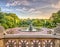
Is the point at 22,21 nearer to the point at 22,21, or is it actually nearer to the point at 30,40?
the point at 22,21

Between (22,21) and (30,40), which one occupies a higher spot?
(22,21)

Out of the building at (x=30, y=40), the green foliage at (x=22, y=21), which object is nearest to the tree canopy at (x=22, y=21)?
the green foliage at (x=22, y=21)

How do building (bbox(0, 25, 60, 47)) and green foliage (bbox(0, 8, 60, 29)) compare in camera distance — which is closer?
building (bbox(0, 25, 60, 47))

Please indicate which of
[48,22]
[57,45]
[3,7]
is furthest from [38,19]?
[57,45]

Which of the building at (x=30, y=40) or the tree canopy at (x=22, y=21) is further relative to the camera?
the tree canopy at (x=22, y=21)

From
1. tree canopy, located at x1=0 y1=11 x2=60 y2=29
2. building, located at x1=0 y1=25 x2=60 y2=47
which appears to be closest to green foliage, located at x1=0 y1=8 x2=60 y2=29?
tree canopy, located at x1=0 y1=11 x2=60 y2=29

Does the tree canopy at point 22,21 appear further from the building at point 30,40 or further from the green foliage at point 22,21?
the building at point 30,40

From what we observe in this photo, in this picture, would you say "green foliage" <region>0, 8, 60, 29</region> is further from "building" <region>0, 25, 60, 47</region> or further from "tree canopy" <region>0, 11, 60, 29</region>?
"building" <region>0, 25, 60, 47</region>

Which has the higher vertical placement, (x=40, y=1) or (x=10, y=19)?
(x=40, y=1)

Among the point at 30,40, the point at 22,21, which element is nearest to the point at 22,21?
the point at 22,21

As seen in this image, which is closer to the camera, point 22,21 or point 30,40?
point 30,40

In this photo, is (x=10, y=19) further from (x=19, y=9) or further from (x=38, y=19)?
(x=38, y=19)

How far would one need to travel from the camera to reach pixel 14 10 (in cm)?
823

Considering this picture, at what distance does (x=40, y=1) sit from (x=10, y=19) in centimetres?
181
